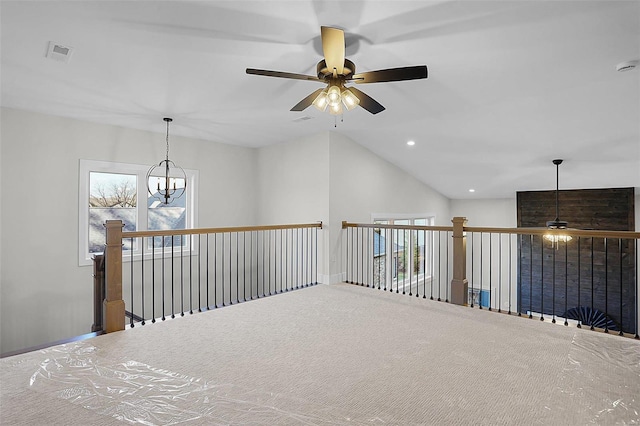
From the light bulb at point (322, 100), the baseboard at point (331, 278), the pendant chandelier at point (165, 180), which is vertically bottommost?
the baseboard at point (331, 278)

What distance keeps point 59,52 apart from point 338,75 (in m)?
2.25

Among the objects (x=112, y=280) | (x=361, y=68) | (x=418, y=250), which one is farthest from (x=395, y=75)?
(x=418, y=250)

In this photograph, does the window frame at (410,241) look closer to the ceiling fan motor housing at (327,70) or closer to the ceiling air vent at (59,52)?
the ceiling fan motor housing at (327,70)

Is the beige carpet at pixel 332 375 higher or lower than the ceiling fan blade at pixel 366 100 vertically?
lower

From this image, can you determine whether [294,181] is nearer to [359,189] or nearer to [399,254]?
[359,189]

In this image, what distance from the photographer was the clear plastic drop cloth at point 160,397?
181cm

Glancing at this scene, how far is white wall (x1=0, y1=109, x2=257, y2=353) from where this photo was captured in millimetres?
3848

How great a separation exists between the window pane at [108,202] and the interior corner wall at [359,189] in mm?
2936

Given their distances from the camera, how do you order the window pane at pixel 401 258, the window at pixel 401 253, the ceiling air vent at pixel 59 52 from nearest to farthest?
the ceiling air vent at pixel 59 52 < the window at pixel 401 253 < the window pane at pixel 401 258

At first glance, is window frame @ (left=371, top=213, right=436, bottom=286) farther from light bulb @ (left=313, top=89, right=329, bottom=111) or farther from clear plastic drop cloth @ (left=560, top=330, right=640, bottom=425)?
light bulb @ (left=313, top=89, right=329, bottom=111)

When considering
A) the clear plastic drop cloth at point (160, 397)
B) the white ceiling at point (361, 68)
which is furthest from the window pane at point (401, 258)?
the clear plastic drop cloth at point (160, 397)

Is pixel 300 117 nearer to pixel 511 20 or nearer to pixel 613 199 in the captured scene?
pixel 511 20

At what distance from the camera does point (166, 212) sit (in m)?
5.30

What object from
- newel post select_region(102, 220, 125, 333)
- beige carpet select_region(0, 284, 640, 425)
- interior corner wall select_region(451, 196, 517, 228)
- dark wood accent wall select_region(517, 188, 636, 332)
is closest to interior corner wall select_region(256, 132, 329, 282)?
beige carpet select_region(0, 284, 640, 425)
